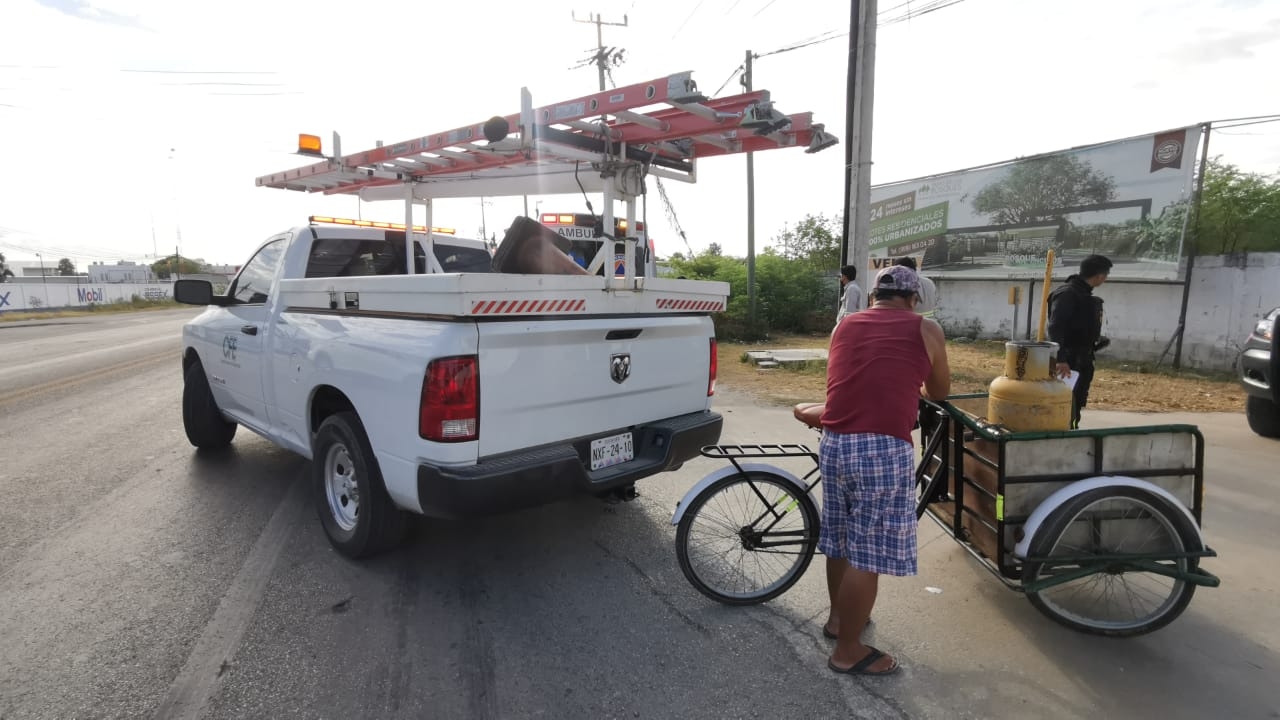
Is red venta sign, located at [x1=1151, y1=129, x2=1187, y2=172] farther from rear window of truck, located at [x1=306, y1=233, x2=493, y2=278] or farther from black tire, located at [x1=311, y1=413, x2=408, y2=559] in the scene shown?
black tire, located at [x1=311, y1=413, x2=408, y2=559]

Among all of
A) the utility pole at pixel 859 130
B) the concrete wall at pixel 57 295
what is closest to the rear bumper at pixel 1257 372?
the utility pole at pixel 859 130

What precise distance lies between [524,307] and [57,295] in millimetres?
42844

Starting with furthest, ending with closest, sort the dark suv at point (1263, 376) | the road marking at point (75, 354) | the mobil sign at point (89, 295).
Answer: the mobil sign at point (89, 295) → the road marking at point (75, 354) → the dark suv at point (1263, 376)

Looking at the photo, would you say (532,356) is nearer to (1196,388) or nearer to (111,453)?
(111,453)

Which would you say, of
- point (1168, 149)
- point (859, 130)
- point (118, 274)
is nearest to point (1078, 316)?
point (859, 130)

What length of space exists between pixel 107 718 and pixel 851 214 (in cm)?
824

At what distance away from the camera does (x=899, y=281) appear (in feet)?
8.84

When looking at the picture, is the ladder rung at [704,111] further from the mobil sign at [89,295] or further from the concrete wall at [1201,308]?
the mobil sign at [89,295]

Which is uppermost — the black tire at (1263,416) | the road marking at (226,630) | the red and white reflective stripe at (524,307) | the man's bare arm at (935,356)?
the red and white reflective stripe at (524,307)

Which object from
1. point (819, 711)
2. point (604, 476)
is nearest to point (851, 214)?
point (604, 476)

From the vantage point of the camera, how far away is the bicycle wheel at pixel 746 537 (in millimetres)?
3188

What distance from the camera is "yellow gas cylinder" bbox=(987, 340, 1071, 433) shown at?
2990 millimetres

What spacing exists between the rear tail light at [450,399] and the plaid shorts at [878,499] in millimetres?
1595

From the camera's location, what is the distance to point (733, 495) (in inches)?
128
